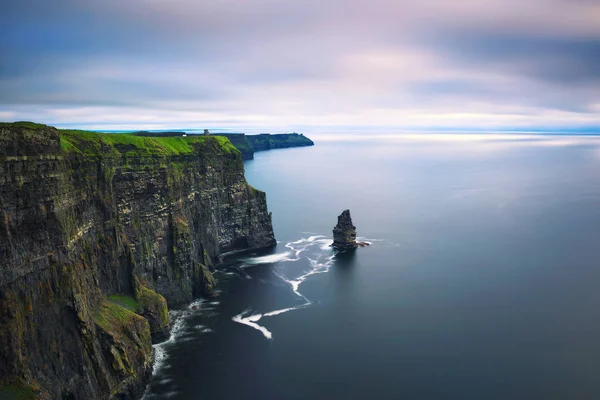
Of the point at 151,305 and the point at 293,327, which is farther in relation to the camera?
the point at 293,327

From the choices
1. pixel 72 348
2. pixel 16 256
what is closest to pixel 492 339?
pixel 72 348

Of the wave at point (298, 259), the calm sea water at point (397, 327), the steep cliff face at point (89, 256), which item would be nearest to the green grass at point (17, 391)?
the steep cliff face at point (89, 256)

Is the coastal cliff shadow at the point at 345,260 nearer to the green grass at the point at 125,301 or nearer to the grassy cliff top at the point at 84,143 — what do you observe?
the grassy cliff top at the point at 84,143

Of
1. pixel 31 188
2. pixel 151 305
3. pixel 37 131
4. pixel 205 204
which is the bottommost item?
pixel 151 305

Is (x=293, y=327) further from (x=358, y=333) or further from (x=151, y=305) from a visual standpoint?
(x=151, y=305)

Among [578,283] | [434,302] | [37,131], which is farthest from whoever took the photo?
[578,283]

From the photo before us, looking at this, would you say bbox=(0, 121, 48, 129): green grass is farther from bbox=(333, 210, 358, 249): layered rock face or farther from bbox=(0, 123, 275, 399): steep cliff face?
bbox=(333, 210, 358, 249): layered rock face
